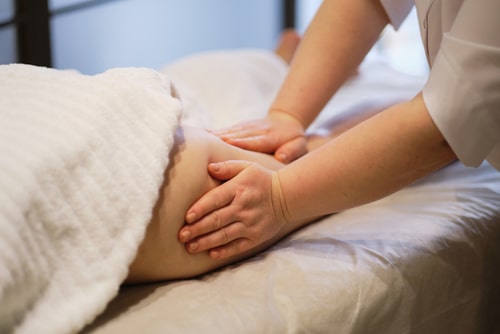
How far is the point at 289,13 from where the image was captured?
131 inches

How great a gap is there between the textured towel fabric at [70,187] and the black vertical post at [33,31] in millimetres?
1090

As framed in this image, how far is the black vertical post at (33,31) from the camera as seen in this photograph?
191 cm

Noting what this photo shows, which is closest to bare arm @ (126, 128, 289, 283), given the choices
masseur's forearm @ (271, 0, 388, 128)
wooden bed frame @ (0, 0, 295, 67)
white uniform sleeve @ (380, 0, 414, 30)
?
masseur's forearm @ (271, 0, 388, 128)

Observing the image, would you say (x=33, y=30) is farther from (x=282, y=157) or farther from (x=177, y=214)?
(x=177, y=214)

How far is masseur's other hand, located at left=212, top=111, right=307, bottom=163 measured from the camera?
45.4 inches

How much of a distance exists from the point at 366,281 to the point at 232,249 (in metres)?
0.19

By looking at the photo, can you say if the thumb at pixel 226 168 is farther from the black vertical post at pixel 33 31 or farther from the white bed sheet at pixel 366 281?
the black vertical post at pixel 33 31

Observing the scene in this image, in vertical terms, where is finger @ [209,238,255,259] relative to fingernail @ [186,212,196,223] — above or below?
below

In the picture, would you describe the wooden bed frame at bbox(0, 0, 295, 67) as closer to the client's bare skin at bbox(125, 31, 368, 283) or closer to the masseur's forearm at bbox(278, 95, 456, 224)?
the client's bare skin at bbox(125, 31, 368, 283)

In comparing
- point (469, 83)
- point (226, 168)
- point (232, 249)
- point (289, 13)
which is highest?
point (469, 83)

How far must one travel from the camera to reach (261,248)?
1.04m

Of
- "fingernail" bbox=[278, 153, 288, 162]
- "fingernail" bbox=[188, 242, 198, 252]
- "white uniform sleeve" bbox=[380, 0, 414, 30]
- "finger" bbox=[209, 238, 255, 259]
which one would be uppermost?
"white uniform sleeve" bbox=[380, 0, 414, 30]

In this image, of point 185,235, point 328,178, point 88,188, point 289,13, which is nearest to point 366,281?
point 328,178

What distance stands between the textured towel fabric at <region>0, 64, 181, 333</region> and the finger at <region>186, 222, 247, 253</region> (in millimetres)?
115
